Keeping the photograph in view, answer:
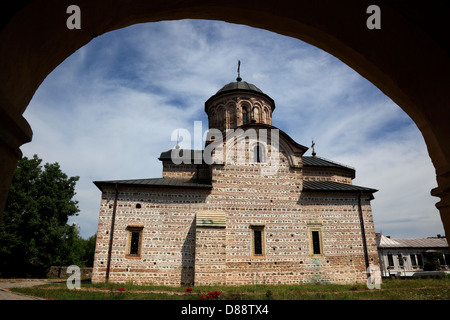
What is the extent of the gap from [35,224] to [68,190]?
13.0 feet

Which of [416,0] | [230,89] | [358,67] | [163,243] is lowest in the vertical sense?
[163,243]

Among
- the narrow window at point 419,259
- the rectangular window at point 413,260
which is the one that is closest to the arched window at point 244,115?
the rectangular window at point 413,260

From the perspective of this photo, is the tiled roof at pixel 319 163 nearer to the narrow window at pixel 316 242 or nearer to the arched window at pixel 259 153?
the arched window at pixel 259 153

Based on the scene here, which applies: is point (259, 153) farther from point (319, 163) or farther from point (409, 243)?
point (409, 243)

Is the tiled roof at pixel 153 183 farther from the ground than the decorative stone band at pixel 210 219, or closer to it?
farther from the ground

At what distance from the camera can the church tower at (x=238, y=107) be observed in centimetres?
2038

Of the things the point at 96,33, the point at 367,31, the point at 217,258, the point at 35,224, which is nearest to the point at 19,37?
the point at 96,33

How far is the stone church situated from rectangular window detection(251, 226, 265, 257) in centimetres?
Result: 5

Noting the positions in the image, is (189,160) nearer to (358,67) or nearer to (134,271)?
(134,271)

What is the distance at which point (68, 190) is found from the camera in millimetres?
22859

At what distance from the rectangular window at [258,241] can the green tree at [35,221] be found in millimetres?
15545

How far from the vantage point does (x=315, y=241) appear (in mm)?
14391

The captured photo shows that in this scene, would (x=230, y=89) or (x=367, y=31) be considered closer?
(x=367, y=31)

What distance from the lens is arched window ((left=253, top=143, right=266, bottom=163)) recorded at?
15.5m
